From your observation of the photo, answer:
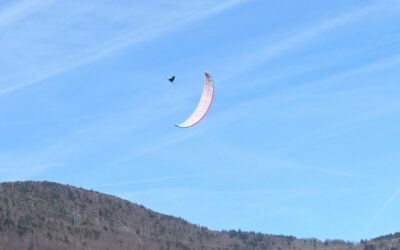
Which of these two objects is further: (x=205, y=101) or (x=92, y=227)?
(x=92, y=227)

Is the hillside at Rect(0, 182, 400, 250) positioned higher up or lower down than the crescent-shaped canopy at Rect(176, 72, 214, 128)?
higher up

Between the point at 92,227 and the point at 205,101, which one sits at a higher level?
the point at 92,227

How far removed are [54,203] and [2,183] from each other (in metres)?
10.7

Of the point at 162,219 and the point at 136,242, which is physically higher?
the point at 162,219

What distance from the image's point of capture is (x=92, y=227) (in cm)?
16062

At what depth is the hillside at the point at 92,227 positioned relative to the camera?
471 feet

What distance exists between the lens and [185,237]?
18238 centimetres

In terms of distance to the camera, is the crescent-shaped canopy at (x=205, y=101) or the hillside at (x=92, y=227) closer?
the crescent-shaped canopy at (x=205, y=101)

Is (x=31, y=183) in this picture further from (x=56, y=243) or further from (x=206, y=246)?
(x=56, y=243)

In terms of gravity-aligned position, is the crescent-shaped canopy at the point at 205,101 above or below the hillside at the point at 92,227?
below

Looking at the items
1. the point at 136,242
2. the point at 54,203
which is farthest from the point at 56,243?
the point at 54,203

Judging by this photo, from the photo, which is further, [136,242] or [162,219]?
[162,219]

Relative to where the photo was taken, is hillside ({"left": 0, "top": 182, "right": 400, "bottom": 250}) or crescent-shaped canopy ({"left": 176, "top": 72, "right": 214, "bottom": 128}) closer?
crescent-shaped canopy ({"left": 176, "top": 72, "right": 214, "bottom": 128})

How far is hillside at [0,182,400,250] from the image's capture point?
14350 cm
